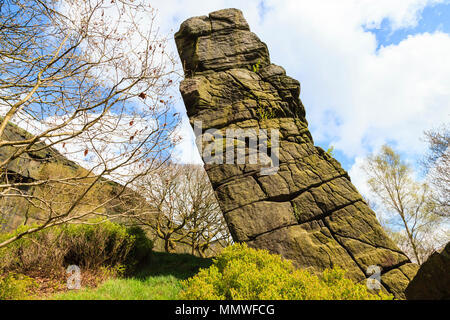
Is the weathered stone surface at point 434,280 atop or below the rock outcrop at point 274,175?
below

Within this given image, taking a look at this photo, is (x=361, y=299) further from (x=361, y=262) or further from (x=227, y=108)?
(x=227, y=108)

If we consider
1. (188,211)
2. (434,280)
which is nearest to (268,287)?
(434,280)

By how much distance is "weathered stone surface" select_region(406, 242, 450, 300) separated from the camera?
116 inches

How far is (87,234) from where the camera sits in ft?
21.9

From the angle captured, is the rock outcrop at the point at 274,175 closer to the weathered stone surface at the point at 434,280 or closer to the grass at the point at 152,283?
the weathered stone surface at the point at 434,280

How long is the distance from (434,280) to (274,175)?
331cm

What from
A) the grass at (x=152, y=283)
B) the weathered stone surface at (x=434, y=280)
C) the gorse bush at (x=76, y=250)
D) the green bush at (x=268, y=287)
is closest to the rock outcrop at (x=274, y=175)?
the green bush at (x=268, y=287)

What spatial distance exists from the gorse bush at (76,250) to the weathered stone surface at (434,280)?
649cm

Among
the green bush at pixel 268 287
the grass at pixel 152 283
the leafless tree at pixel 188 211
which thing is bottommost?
the grass at pixel 152 283

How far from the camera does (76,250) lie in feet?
20.9

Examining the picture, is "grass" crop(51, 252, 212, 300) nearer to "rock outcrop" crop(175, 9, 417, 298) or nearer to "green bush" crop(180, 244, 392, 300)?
"green bush" crop(180, 244, 392, 300)

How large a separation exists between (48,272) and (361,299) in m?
6.63

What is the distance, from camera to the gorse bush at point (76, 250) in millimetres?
5664
